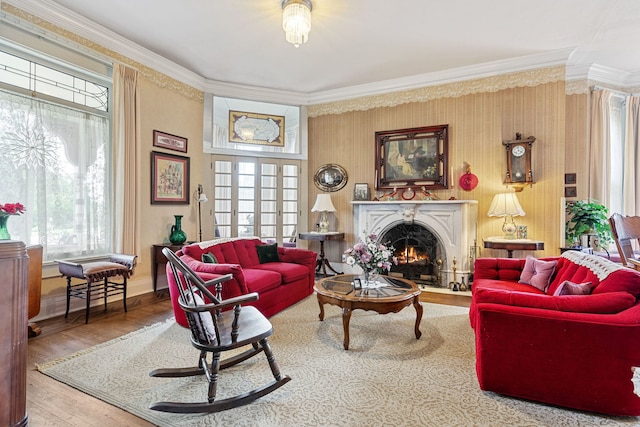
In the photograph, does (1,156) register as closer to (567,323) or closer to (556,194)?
(567,323)

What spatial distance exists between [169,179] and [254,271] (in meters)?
2.46

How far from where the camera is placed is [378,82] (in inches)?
233

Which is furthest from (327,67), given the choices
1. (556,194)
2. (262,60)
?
(556,194)

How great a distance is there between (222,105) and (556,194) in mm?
5779

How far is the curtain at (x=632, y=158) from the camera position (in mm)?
5328

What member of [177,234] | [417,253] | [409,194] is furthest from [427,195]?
[177,234]

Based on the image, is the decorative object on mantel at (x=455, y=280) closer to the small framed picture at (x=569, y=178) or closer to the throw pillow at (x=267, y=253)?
the small framed picture at (x=569, y=178)

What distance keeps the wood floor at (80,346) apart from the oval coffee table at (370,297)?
4.77ft

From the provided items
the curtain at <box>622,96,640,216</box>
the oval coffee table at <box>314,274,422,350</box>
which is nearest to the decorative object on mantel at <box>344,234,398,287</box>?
the oval coffee table at <box>314,274,422,350</box>

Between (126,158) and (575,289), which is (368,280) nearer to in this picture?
(575,289)

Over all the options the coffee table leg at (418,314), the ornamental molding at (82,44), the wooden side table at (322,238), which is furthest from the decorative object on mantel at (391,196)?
the ornamental molding at (82,44)

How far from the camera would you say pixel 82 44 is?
4023 millimetres

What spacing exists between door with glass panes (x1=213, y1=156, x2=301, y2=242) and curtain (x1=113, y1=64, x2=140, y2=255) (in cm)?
162

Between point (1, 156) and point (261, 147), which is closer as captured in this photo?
point (1, 156)
